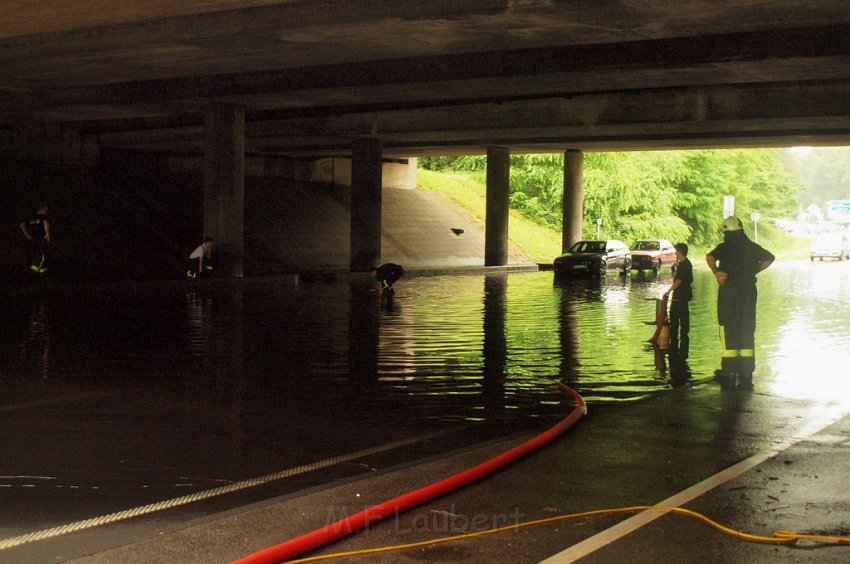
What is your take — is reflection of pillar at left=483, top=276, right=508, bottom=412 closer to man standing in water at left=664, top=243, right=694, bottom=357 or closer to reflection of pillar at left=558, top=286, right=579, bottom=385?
reflection of pillar at left=558, top=286, right=579, bottom=385

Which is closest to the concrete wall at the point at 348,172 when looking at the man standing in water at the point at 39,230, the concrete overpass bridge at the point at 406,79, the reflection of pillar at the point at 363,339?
the concrete overpass bridge at the point at 406,79

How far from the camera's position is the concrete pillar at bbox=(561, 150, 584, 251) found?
53.8 m

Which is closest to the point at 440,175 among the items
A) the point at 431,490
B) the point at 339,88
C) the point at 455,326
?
the point at 339,88

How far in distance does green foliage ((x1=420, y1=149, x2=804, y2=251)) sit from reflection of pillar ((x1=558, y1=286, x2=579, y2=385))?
122ft

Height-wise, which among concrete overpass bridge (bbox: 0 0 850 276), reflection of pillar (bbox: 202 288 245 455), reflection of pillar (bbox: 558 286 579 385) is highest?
concrete overpass bridge (bbox: 0 0 850 276)

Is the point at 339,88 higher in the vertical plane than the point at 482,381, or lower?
higher

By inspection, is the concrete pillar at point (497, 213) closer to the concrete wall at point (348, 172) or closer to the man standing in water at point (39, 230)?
the concrete wall at point (348, 172)

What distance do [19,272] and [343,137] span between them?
1765 centimetres

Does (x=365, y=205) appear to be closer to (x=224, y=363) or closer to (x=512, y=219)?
(x=512, y=219)

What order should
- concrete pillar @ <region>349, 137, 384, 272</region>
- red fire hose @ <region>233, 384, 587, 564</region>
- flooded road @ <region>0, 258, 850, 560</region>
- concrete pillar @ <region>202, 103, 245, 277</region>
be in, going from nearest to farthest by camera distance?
red fire hose @ <region>233, 384, 587, 564</region> < flooded road @ <region>0, 258, 850, 560</region> < concrete pillar @ <region>202, 103, 245, 277</region> < concrete pillar @ <region>349, 137, 384, 272</region>

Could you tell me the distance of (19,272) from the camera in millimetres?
30500

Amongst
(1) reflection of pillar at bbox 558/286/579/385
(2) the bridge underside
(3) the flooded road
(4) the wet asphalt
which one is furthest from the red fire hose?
(2) the bridge underside

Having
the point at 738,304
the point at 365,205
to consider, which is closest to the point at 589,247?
the point at 365,205

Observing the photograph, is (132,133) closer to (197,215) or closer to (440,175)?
(197,215)
